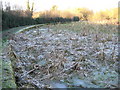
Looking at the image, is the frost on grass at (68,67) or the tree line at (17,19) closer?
the frost on grass at (68,67)

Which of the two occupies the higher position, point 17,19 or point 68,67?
point 17,19

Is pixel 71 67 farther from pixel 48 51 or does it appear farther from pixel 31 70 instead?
pixel 48 51

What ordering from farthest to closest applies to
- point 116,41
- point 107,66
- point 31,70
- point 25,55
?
point 116,41 → point 25,55 → point 107,66 → point 31,70

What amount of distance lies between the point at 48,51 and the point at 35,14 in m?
10.7

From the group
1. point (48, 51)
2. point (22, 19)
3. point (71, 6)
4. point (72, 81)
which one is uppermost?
point (71, 6)

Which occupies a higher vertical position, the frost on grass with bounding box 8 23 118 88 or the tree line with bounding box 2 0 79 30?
the tree line with bounding box 2 0 79 30

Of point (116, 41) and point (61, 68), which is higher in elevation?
point (116, 41)

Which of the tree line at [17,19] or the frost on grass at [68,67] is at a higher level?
the tree line at [17,19]

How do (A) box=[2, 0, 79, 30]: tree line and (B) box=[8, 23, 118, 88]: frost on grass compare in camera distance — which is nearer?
(B) box=[8, 23, 118, 88]: frost on grass

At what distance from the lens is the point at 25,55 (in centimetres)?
496

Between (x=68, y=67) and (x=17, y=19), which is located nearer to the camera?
(x=68, y=67)

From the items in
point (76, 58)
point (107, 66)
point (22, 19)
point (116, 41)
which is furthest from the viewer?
point (22, 19)

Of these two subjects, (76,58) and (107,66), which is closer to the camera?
(107,66)

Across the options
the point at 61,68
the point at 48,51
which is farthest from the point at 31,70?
the point at 48,51
